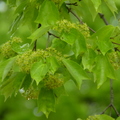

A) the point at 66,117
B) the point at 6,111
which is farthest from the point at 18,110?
the point at 66,117

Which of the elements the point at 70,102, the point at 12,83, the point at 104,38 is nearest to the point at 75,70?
the point at 104,38

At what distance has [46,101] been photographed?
6.89 feet

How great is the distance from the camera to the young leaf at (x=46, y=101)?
2.10 metres

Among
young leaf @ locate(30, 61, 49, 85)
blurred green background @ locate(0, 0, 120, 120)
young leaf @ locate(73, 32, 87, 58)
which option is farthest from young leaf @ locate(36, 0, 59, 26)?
blurred green background @ locate(0, 0, 120, 120)

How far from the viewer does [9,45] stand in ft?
7.14

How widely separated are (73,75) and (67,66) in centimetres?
4

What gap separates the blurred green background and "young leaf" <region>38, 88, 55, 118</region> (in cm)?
348

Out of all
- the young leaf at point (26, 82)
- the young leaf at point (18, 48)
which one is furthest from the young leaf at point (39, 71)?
the young leaf at point (18, 48)

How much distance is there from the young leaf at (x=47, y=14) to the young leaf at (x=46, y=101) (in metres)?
0.30

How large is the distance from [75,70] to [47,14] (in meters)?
0.30

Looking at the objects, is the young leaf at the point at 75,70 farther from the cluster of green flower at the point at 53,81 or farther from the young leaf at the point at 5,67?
the young leaf at the point at 5,67

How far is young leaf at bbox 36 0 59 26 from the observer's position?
2.06 m

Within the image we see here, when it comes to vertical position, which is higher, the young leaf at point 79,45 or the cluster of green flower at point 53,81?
the young leaf at point 79,45

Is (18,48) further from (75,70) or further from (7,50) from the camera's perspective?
(75,70)
